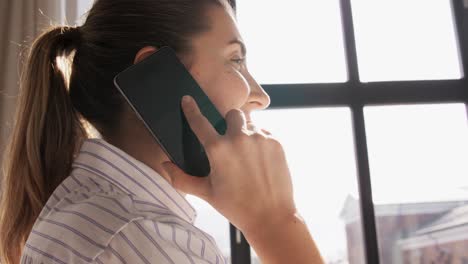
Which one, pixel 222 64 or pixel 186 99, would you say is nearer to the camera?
pixel 186 99

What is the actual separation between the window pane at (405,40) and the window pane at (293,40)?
0.11 m

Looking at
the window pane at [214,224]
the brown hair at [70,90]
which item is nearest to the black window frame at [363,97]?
the window pane at [214,224]

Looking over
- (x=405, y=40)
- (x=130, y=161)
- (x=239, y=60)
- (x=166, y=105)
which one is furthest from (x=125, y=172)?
(x=405, y=40)

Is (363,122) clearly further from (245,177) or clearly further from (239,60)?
(245,177)

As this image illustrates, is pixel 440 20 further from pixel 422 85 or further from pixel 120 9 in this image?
pixel 120 9

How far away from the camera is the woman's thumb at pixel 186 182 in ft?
2.34

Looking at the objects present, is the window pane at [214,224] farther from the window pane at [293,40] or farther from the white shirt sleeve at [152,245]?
the white shirt sleeve at [152,245]

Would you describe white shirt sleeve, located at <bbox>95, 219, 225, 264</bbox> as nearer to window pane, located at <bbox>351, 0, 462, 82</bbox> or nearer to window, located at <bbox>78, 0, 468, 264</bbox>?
window, located at <bbox>78, 0, 468, 264</bbox>

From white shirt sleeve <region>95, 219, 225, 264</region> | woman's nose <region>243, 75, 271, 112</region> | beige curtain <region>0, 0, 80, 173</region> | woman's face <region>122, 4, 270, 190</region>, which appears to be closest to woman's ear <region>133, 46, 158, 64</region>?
woman's face <region>122, 4, 270, 190</region>

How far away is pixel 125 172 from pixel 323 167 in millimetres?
1397

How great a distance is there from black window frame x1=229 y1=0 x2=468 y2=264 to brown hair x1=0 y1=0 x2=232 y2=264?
3.69ft

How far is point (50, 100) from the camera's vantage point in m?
0.85

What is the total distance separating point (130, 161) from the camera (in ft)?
2.35

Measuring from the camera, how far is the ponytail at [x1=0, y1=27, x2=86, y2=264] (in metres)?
0.79
